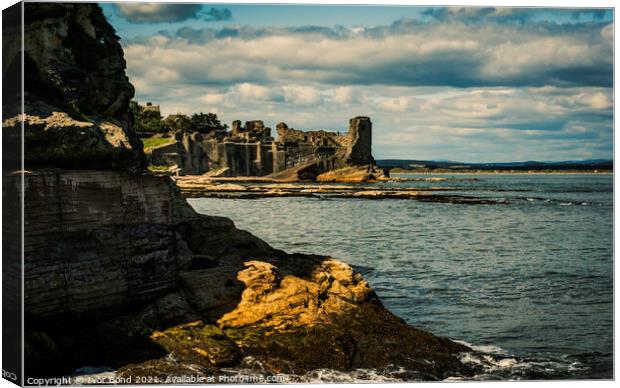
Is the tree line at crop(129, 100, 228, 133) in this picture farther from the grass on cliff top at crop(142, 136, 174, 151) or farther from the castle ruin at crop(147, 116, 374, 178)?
the castle ruin at crop(147, 116, 374, 178)

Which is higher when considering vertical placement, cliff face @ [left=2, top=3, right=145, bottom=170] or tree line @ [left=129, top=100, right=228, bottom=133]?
tree line @ [left=129, top=100, right=228, bottom=133]

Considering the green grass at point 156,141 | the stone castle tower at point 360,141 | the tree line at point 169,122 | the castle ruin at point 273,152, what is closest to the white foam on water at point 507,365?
the green grass at point 156,141

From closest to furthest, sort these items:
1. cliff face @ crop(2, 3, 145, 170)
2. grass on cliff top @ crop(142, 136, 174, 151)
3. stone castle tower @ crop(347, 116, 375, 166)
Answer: cliff face @ crop(2, 3, 145, 170)
grass on cliff top @ crop(142, 136, 174, 151)
stone castle tower @ crop(347, 116, 375, 166)

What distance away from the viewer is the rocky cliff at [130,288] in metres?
7.12

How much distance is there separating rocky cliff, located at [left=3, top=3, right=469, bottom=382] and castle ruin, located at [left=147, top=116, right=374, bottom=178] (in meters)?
62.5

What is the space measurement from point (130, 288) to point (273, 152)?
232 feet

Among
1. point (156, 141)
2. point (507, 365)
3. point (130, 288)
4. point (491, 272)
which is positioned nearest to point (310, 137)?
point (156, 141)

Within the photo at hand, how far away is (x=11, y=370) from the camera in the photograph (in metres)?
7.03

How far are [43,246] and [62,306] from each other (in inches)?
25.2

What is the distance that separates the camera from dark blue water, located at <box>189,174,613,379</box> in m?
9.68

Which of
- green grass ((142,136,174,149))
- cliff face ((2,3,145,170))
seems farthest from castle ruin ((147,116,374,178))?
cliff face ((2,3,145,170))

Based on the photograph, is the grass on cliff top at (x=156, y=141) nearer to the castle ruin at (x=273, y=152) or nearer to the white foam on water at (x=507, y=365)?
the castle ruin at (x=273, y=152)

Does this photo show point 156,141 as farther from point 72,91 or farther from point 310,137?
point 72,91

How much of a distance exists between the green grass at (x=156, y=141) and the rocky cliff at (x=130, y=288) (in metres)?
57.3
